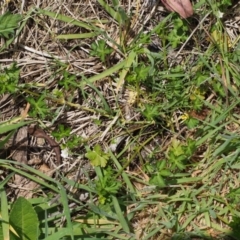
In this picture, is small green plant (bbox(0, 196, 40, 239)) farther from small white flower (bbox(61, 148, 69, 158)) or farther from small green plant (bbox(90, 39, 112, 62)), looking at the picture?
small green plant (bbox(90, 39, 112, 62))

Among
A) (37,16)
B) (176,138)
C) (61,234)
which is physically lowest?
(61,234)

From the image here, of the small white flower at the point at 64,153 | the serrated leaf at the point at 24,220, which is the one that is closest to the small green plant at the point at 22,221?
the serrated leaf at the point at 24,220

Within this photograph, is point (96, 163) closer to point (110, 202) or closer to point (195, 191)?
point (110, 202)

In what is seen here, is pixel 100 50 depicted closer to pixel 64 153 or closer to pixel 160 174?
pixel 64 153

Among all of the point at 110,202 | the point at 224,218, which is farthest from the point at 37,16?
the point at 224,218

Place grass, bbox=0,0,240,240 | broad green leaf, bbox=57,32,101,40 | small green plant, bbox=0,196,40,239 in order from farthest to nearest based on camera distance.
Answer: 1. broad green leaf, bbox=57,32,101,40
2. grass, bbox=0,0,240,240
3. small green plant, bbox=0,196,40,239

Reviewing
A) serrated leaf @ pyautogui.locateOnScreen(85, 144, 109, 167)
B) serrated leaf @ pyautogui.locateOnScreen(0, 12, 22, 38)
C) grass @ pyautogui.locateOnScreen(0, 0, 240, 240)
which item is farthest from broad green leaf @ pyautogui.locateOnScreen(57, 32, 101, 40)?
serrated leaf @ pyautogui.locateOnScreen(85, 144, 109, 167)
